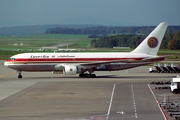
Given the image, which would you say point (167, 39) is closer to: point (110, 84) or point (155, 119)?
point (110, 84)

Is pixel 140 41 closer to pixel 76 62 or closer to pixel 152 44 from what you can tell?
pixel 152 44

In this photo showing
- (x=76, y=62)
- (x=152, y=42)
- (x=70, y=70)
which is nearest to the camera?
(x=70, y=70)

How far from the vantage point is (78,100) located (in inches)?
1555

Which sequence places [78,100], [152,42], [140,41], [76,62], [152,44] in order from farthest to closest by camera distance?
[140,41] < [152,42] < [152,44] < [76,62] < [78,100]

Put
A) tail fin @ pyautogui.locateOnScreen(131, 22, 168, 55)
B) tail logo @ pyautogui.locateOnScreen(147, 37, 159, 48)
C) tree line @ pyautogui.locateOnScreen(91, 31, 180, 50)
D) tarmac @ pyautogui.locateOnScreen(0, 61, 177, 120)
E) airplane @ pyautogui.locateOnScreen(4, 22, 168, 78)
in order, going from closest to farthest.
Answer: tarmac @ pyautogui.locateOnScreen(0, 61, 177, 120) → airplane @ pyautogui.locateOnScreen(4, 22, 168, 78) → tail fin @ pyautogui.locateOnScreen(131, 22, 168, 55) → tail logo @ pyautogui.locateOnScreen(147, 37, 159, 48) → tree line @ pyautogui.locateOnScreen(91, 31, 180, 50)

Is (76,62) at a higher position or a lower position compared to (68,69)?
higher

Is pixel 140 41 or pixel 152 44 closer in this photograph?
pixel 152 44

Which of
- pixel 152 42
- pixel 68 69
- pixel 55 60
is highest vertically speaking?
pixel 152 42

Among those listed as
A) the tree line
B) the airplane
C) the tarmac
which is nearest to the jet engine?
the airplane

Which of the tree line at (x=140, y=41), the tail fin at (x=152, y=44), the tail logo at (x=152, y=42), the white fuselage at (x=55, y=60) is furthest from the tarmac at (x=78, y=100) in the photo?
the tree line at (x=140, y=41)

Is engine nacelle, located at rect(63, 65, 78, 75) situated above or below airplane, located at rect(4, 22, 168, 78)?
below

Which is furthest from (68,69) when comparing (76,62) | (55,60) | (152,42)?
(152,42)

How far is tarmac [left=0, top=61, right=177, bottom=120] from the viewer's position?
31562 mm

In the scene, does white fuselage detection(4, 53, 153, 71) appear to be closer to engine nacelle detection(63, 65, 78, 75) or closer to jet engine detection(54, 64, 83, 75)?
jet engine detection(54, 64, 83, 75)
